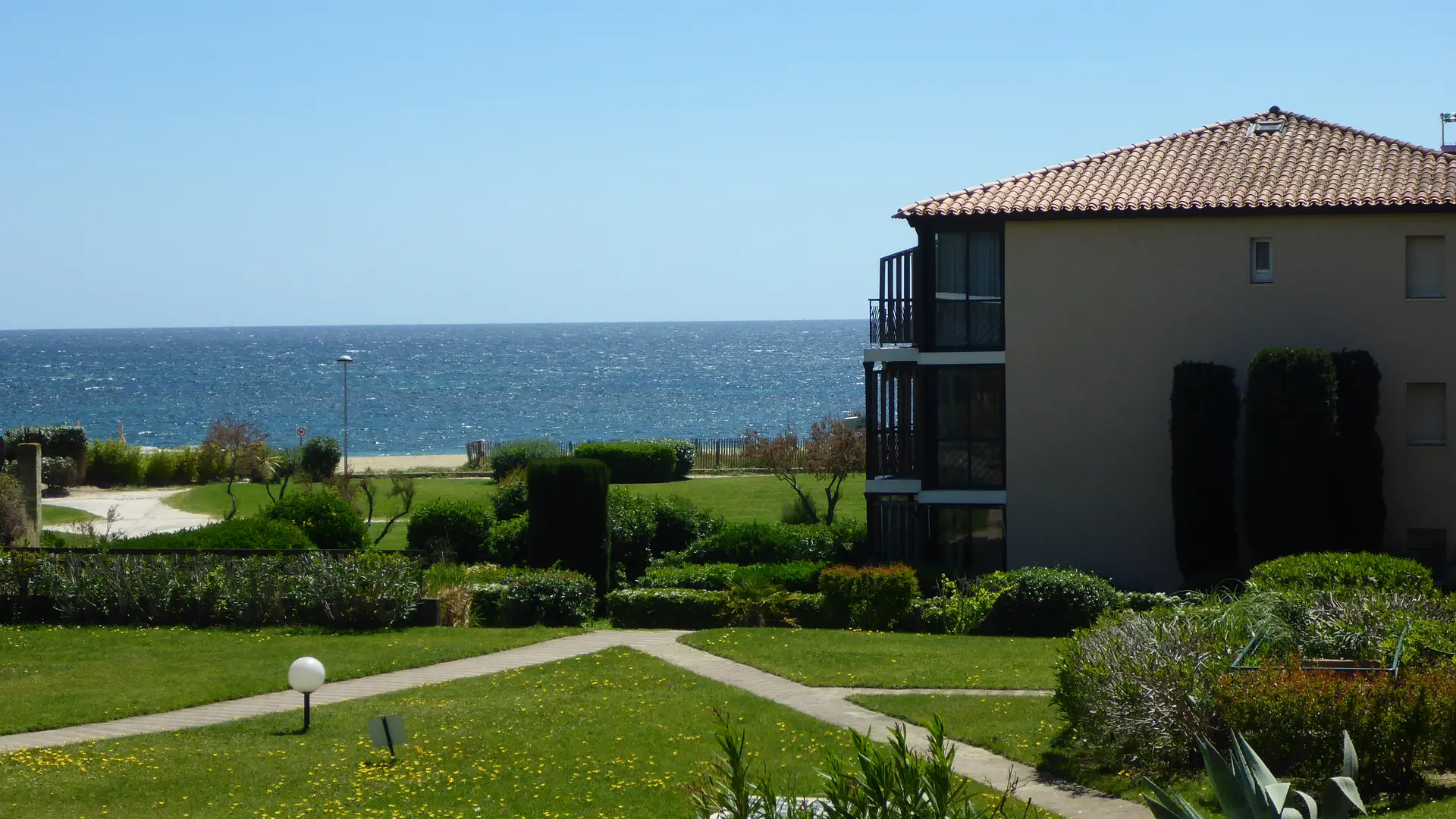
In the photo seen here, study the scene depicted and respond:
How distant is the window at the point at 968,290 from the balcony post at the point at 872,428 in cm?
179

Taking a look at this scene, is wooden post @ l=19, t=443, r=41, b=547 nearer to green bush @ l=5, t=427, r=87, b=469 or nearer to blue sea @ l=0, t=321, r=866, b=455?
green bush @ l=5, t=427, r=87, b=469

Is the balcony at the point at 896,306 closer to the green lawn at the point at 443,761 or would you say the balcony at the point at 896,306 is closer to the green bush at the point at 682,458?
the green lawn at the point at 443,761

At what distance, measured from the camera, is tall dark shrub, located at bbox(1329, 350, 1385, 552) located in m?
22.2

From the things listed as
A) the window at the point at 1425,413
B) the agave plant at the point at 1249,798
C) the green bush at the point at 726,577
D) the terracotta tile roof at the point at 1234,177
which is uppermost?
the terracotta tile roof at the point at 1234,177

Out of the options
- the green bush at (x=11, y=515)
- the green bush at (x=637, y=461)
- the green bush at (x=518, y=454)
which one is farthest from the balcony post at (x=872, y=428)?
the green bush at (x=637, y=461)

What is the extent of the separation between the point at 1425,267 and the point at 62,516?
102 ft

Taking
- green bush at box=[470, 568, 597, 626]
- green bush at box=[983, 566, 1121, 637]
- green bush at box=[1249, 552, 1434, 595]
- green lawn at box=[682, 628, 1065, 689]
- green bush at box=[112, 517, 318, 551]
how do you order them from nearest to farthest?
green lawn at box=[682, 628, 1065, 689], green bush at box=[1249, 552, 1434, 595], green bush at box=[983, 566, 1121, 637], green bush at box=[470, 568, 597, 626], green bush at box=[112, 517, 318, 551]

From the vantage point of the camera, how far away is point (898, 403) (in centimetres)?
2558

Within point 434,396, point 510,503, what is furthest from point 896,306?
point 434,396

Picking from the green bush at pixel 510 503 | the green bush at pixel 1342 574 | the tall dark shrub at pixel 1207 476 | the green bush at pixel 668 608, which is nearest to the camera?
the green bush at pixel 1342 574

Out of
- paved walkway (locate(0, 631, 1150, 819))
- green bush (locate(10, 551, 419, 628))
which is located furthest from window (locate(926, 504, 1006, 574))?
green bush (locate(10, 551, 419, 628))

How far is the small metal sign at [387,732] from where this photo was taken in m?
11.4

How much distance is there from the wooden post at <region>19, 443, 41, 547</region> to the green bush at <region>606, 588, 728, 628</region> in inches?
541

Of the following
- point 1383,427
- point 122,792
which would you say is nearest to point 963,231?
point 1383,427
